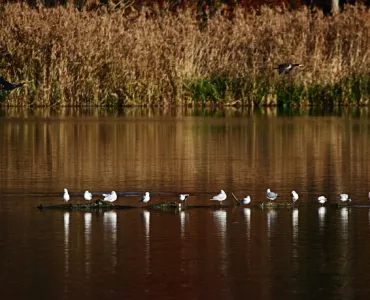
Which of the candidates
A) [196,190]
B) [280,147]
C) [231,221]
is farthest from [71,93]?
[231,221]

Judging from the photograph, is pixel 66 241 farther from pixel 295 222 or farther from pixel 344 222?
pixel 344 222

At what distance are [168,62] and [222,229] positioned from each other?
73.7 ft

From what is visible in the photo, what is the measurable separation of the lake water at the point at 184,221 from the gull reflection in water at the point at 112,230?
0.05 feet

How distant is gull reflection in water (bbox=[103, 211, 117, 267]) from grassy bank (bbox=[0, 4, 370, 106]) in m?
20.5

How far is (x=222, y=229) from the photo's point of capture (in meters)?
12.6

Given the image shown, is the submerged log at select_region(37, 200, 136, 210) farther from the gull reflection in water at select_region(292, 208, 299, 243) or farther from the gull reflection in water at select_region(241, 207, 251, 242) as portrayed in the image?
the gull reflection in water at select_region(292, 208, 299, 243)

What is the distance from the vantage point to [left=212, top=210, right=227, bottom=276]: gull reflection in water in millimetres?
10750

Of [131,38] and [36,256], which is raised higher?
[131,38]

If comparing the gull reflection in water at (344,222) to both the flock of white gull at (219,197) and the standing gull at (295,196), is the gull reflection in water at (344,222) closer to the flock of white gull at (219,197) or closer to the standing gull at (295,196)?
the flock of white gull at (219,197)

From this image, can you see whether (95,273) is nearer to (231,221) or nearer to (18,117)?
(231,221)

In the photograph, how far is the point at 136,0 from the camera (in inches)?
1886

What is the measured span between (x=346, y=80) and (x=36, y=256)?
81.6 feet

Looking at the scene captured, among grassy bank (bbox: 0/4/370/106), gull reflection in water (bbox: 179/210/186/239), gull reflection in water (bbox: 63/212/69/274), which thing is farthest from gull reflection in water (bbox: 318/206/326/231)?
grassy bank (bbox: 0/4/370/106)

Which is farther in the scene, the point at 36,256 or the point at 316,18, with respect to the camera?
the point at 316,18
